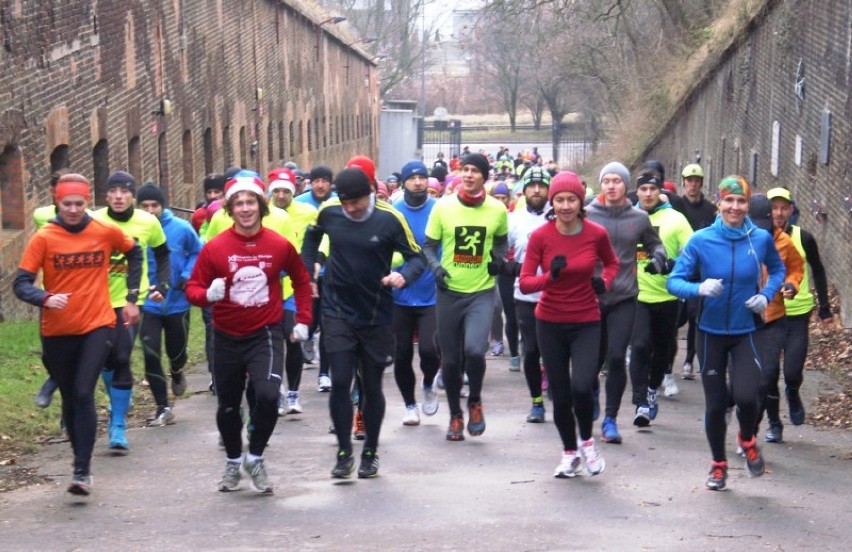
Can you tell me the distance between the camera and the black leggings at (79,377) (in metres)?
8.50

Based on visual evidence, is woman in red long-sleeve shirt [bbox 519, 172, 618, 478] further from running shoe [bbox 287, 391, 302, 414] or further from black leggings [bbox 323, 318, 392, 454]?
running shoe [bbox 287, 391, 302, 414]

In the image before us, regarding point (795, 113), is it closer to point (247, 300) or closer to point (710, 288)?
point (710, 288)

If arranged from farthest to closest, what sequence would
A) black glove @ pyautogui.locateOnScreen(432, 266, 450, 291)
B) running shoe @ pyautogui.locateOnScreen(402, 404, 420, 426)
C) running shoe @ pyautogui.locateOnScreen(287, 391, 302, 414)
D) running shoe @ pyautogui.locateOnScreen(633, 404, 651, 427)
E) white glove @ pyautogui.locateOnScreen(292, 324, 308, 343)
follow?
1. running shoe @ pyautogui.locateOnScreen(287, 391, 302, 414)
2. running shoe @ pyautogui.locateOnScreen(402, 404, 420, 426)
3. running shoe @ pyautogui.locateOnScreen(633, 404, 651, 427)
4. black glove @ pyautogui.locateOnScreen(432, 266, 450, 291)
5. white glove @ pyautogui.locateOnScreen(292, 324, 308, 343)

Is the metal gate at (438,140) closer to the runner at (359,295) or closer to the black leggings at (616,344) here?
the black leggings at (616,344)

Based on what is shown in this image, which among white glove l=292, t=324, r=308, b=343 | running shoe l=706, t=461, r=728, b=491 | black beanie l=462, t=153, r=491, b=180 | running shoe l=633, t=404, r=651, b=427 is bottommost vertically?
running shoe l=633, t=404, r=651, b=427

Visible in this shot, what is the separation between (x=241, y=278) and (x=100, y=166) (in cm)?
1437

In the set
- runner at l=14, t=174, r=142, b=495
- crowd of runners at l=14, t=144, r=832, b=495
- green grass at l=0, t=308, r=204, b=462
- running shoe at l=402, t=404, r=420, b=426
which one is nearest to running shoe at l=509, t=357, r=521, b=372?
green grass at l=0, t=308, r=204, b=462

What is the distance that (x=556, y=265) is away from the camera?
871 centimetres

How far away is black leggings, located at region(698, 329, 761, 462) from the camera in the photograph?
8.64 m

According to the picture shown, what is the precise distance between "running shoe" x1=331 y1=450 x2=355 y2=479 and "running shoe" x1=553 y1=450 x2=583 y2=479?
125cm

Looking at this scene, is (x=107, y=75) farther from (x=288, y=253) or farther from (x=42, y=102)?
(x=288, y=253)

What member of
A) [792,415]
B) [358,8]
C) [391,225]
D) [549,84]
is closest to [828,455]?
[792,415]

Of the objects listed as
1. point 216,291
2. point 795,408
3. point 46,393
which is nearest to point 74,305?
point 216,291

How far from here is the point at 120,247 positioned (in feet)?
29.2
